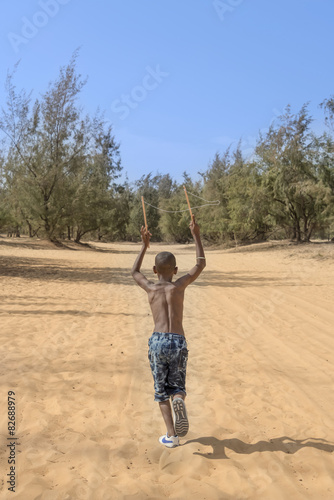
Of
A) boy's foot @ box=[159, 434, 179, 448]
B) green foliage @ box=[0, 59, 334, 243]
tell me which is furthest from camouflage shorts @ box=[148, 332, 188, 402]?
green foliage @ box=[0, 59, 334, 243]

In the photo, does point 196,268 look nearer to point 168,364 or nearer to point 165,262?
point 165,262

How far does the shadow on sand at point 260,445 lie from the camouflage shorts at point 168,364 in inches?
21.8

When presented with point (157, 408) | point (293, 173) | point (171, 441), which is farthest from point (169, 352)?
point (293, 173)

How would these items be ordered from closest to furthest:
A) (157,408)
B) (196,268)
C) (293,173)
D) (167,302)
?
(167,302) < (196,268) < (157,408) < (293,173)

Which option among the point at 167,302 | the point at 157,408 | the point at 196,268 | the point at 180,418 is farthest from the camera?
the point at 157,408

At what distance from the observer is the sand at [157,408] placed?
10.5 ft

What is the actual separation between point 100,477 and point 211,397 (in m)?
1.90

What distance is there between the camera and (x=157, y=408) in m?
4.62

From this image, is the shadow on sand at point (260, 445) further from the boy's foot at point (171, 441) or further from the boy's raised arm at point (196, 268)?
the boy's raised arm at point (196, 268)

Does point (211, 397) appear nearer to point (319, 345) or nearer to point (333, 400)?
point (333, 400)

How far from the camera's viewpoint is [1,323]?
27.2 feet

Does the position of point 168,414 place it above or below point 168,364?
below

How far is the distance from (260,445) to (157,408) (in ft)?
4.01

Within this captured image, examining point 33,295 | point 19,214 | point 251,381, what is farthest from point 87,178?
point 251,381
